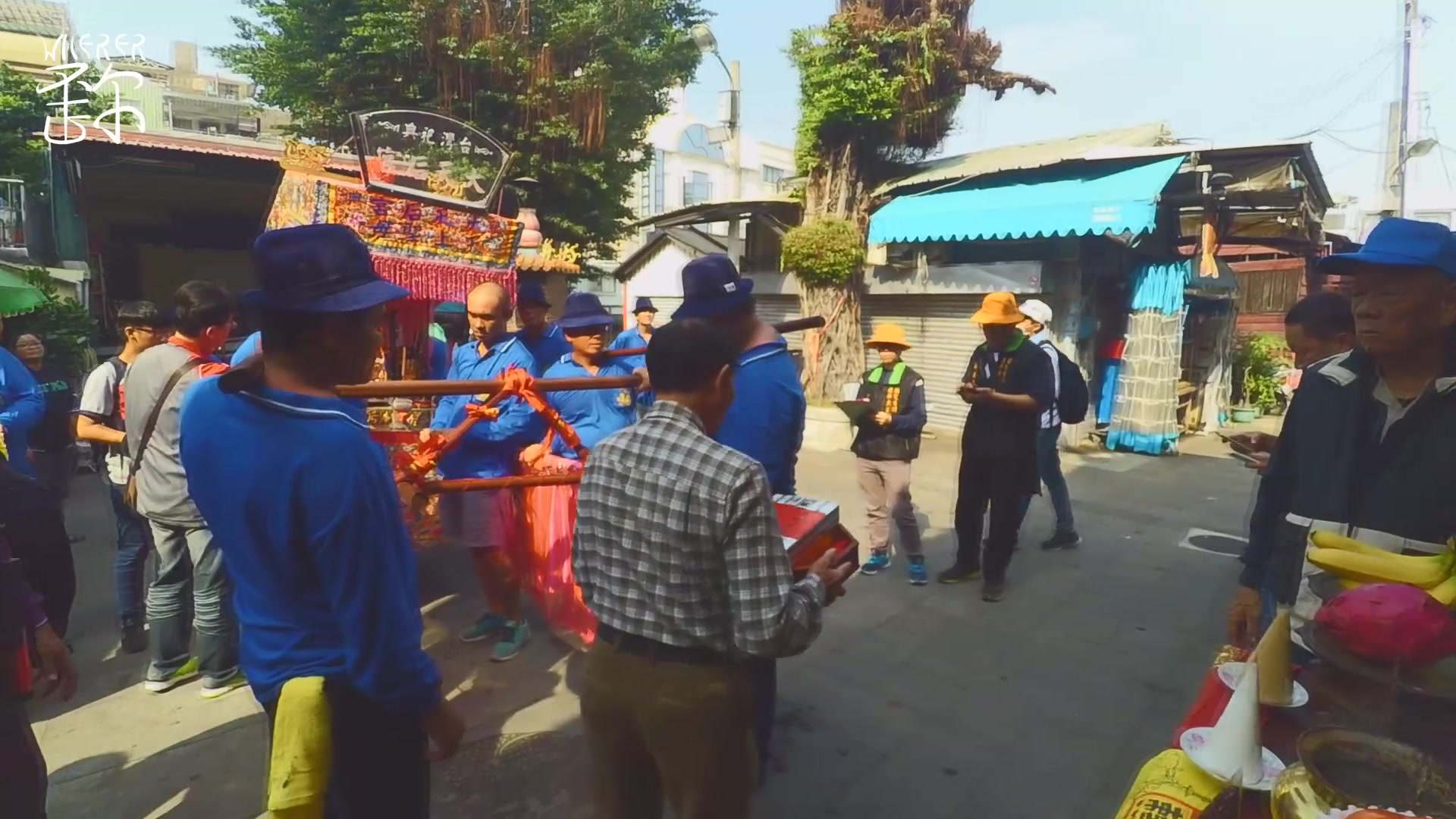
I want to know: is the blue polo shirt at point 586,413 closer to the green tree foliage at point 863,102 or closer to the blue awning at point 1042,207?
the blue awning at point 1042,207

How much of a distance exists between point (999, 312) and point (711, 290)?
8.93 ft

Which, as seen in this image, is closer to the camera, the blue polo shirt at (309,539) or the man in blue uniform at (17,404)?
the blue polo shirt at (309,539)

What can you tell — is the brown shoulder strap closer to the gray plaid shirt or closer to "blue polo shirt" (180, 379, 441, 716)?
"blue polo shirt" (180, 379, 441, 716)

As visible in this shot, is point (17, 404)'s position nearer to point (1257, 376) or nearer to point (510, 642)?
point (510, 642)

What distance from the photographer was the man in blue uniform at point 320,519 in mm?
1578

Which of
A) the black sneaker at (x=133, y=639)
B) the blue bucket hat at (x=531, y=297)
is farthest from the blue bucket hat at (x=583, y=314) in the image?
the black sneaker at (x=133, y=639)

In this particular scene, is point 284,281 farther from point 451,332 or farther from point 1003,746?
point 451,332

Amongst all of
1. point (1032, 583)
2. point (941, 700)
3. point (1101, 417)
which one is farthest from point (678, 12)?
point (941, 700)

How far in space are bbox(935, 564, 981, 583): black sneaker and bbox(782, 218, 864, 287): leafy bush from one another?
7.13 m

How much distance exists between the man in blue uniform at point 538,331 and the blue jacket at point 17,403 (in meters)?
2.38

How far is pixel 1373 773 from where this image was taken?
131cm

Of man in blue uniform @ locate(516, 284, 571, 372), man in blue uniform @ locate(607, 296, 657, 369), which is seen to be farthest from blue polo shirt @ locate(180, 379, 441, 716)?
man in blue uniform @ locate(607, 296, 657, 369)

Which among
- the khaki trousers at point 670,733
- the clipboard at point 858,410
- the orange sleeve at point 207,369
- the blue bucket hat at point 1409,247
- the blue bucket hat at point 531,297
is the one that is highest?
the blue bucket hat at point 1409,247

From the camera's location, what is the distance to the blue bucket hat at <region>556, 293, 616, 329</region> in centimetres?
421
